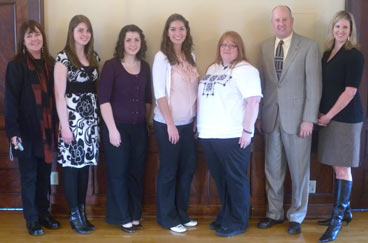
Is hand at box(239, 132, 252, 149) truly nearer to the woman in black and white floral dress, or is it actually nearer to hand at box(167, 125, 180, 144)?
hand at box(167, 125, 180, 144)

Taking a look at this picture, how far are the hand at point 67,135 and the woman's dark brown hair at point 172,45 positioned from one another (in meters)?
0.83

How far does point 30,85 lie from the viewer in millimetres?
2816

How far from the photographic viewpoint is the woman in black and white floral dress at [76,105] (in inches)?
→ 111

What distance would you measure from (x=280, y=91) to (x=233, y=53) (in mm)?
430

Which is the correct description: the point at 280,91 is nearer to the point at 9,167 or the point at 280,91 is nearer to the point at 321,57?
the point at 321,57

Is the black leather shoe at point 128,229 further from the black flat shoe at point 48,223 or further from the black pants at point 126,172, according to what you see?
the black flat shoe at point 48,223

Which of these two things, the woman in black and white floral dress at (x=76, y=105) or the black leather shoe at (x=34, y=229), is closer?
the woman in black and white floral dress at (x=76, y=105)

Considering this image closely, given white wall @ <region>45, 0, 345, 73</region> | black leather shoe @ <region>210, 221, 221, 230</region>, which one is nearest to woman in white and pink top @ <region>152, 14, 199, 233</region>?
black leather shoe @ <region>210, 221, 221, 230</region>

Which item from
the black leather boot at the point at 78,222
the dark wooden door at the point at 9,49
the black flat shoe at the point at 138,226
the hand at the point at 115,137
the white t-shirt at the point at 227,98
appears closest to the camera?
the white t-shirt at the point at 227,98

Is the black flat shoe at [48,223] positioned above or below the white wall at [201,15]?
below

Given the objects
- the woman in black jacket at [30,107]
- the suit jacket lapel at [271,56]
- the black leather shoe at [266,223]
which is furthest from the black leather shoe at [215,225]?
the woman in black jacket at [30,107]

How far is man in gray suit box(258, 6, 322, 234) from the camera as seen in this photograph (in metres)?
2.87

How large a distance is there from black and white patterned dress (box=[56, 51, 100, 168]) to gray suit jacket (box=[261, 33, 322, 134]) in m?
1.26

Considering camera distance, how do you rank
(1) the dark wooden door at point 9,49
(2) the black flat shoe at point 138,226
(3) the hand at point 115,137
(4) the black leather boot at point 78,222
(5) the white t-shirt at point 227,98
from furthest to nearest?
(1) the dark wooden door at point 9,49 → (2) the black flat shoe at point 138,226 → (4) the black leather boot at point 78,222 → (3) the hand at point 115,137 → (5) the white t-shirt at point 227,98
